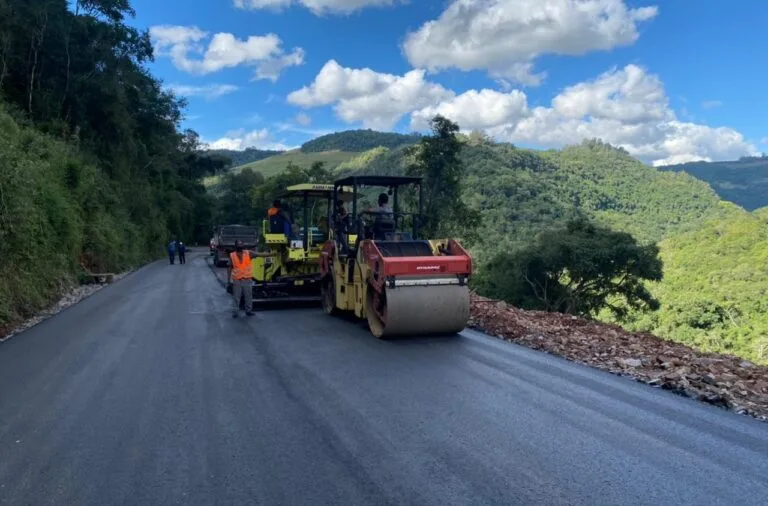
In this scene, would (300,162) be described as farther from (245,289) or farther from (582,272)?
(245,289)

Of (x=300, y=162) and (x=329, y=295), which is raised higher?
(x=300, y=162)

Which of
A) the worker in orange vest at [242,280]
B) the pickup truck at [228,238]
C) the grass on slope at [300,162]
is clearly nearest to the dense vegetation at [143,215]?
the worker in orange vest at [242,280]

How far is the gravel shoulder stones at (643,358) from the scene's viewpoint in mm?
6535

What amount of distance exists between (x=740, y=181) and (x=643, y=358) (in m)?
191

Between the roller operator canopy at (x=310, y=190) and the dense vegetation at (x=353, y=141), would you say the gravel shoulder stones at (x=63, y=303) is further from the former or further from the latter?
the dense vegetation at (x=353, y=141)

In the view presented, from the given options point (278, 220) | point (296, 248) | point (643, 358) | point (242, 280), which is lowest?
point (643, 358)

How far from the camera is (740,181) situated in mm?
170875

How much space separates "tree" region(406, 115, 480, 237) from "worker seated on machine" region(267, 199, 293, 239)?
18932 millimetres

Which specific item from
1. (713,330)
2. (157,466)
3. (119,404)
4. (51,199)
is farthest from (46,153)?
(713,330)

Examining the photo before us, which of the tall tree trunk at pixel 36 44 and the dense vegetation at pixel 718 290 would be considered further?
the dense vegetation at pixel 718 290

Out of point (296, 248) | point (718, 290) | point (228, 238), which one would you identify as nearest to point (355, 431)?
point (296, 248)

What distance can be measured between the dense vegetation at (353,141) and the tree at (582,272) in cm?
11307

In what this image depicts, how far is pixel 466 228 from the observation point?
34.3 meters

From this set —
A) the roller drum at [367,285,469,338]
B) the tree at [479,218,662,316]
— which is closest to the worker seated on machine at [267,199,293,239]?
the roller drum at [367,285,469,338]
